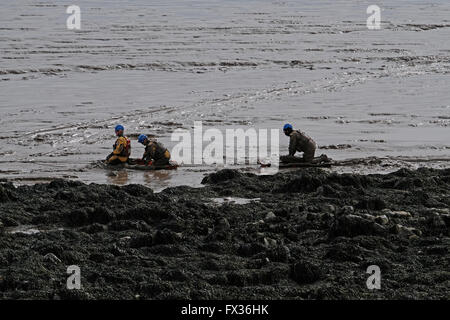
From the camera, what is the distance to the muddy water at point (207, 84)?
2361cm

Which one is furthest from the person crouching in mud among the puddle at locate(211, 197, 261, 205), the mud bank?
the puddle at locate(211, 197, 261, 205)

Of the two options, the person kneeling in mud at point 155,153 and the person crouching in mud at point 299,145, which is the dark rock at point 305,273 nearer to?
the person crouching in mud at point 299,145

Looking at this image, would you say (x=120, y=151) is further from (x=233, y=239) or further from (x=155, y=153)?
(x=233, y=239)

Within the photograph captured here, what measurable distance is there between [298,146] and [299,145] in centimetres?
4

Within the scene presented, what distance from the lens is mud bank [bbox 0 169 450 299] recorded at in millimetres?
12219

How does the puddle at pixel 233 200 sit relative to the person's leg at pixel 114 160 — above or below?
below

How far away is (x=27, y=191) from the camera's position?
18.0 metres

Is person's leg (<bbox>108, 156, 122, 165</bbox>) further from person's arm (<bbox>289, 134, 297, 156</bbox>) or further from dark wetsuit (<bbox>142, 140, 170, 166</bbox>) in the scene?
person's arm (<bbox>289, 134, 297, 156</bbox>)

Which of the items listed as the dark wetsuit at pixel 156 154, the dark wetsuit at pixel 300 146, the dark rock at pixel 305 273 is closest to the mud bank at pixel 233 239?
the dark rock at pixel 305 273

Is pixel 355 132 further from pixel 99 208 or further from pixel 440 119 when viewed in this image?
pixel 99 208

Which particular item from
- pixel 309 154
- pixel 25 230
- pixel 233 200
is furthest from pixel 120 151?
pixel 25 230

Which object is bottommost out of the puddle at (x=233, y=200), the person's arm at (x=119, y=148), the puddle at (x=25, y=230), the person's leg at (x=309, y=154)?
the puddle at (x=233, y=200)

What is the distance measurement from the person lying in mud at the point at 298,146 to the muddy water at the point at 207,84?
5.00 ft
